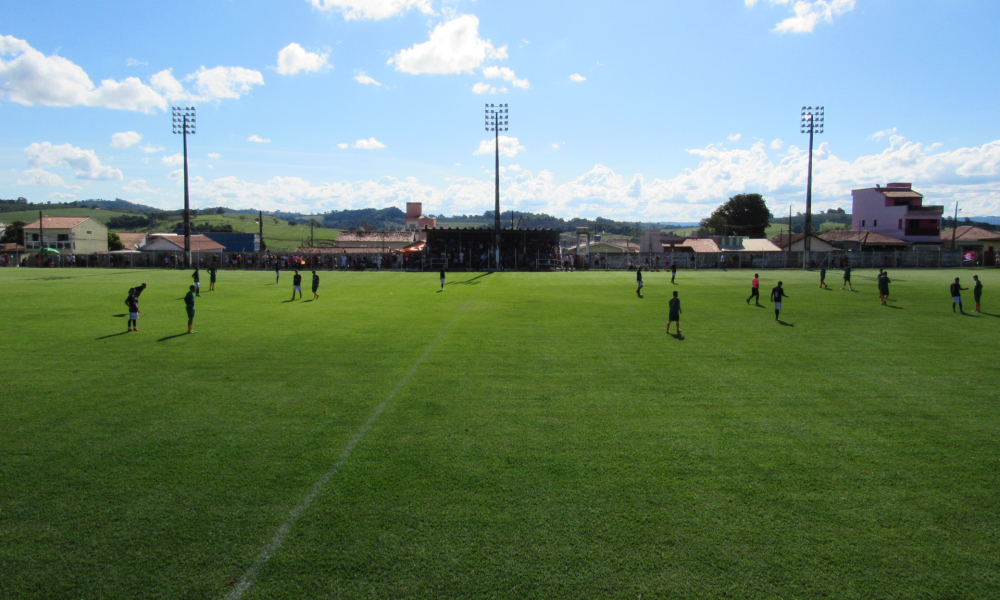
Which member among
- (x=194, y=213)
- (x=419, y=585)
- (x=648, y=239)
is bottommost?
(x=419, y=585)

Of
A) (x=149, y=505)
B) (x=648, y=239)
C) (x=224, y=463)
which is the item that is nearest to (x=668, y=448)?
(x=224, y=463)

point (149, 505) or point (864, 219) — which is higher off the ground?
point (864, 219)

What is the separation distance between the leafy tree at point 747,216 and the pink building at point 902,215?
841 inches

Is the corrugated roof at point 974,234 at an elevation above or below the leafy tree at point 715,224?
below

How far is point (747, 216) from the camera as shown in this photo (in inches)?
4387

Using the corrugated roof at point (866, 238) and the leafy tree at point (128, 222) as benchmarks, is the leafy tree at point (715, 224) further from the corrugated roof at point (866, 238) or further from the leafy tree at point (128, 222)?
the leafy tree at point (128, 222)

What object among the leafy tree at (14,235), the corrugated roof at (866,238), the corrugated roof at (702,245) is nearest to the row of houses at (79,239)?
the leafy tree at (14,235)

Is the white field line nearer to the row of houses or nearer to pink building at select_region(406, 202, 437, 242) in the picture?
the row of houses

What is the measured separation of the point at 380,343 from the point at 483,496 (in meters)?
10.5

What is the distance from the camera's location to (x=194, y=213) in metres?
182

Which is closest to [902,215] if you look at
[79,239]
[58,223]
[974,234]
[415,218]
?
[974,234]

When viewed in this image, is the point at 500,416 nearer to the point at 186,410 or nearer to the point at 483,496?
the point at 483,496

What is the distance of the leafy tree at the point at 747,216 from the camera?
109625 mm

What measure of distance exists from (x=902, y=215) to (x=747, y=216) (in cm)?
2959
